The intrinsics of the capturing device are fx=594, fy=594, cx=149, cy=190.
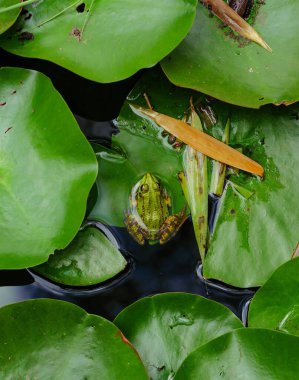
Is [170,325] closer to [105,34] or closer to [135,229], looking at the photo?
[135,229]

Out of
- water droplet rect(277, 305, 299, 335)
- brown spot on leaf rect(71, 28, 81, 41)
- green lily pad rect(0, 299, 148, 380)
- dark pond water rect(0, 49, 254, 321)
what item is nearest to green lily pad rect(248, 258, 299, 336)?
water droplet rect(277, 305, 299, 335)

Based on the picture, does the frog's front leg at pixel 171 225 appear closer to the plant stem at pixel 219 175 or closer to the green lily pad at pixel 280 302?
the plant stem at pixel 219 175

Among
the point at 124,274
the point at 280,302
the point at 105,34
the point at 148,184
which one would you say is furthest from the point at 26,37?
the point at 280,302

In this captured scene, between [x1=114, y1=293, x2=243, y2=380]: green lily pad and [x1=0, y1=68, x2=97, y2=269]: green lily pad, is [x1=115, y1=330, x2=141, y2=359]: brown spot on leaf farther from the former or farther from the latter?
[x1=0, y1=68, x2=97, y2=269]: green lily pad

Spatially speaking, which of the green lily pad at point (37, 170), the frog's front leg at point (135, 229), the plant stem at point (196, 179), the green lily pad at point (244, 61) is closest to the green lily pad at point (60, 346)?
the green lily pad at point (37, 170)

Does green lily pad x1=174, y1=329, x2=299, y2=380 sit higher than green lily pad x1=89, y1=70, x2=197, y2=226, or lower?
lower

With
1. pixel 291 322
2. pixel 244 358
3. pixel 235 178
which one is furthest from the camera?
pixel 235 178

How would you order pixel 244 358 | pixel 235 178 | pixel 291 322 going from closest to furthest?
pixel 244 358, pixel 291 322, pixel 235 178

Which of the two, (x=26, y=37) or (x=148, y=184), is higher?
(x=26, y=37)

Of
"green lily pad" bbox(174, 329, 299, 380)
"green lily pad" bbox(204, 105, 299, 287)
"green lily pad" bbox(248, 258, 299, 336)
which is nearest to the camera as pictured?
"green lily pad" bbox(174, 329, 299, 380)
